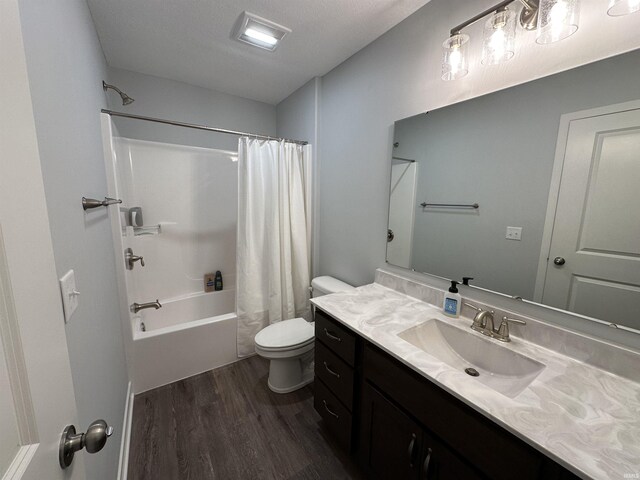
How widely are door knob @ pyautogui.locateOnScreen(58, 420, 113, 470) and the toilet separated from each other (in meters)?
1.29

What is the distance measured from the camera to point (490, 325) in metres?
1.17

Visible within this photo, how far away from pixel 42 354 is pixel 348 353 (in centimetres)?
109

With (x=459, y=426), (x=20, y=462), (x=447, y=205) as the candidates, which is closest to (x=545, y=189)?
(x=447, y=205)

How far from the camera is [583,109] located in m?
0.96

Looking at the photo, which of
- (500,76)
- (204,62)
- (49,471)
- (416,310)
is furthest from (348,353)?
(204,62)

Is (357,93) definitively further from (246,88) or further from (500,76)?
(246,88)

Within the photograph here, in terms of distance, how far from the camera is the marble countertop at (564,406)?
2.03 feet

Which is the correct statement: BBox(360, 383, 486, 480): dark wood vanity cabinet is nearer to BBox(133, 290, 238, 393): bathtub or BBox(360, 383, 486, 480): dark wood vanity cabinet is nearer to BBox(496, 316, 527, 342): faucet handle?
BBox(496, 316, 527, 342): faucet handle

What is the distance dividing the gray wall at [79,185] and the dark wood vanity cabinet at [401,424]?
98cm

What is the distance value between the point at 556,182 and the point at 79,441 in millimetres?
1590

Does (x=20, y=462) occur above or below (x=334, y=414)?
above

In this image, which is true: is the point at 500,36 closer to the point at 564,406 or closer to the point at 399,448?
the point at 564,406

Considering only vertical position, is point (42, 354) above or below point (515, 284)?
above

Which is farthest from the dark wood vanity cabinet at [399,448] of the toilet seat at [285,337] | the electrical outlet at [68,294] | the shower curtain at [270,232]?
the shower curtain at [270,232]
